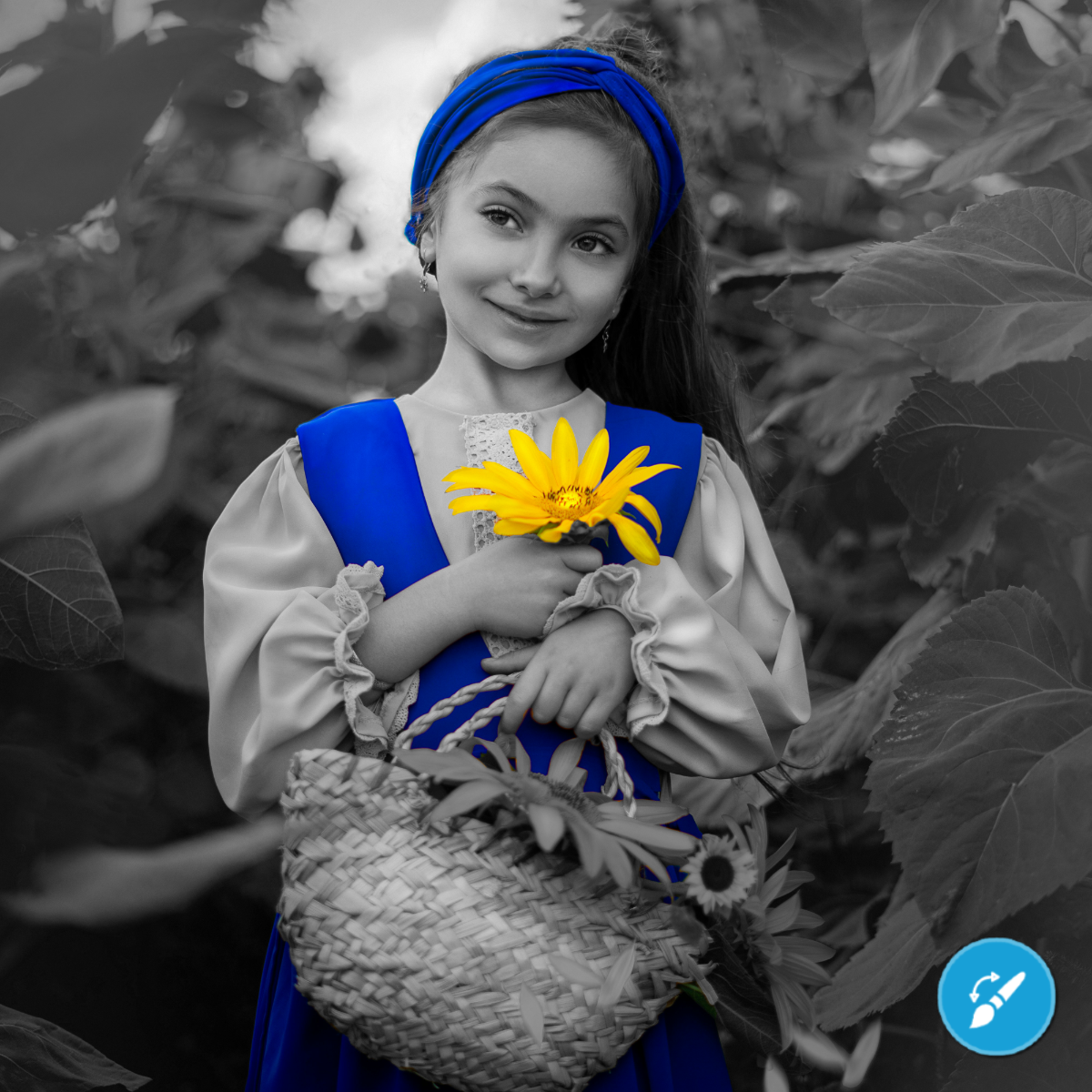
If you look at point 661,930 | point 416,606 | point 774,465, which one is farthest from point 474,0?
point 661,930

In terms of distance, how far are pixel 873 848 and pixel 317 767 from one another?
3.02ft

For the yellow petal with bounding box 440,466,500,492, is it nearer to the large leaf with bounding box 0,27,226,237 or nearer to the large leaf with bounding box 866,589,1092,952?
the large leaf with bounding box 866,589,1092,952

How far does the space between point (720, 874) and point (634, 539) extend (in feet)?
0.85

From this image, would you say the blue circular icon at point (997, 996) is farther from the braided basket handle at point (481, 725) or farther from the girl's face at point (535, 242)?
the girl's face at point (535, 242)

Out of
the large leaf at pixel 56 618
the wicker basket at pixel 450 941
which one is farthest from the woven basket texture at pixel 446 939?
the large leaf at pixel 56 618

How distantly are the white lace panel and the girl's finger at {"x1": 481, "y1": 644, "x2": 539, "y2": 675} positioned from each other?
3cm

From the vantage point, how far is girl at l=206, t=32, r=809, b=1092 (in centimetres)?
94

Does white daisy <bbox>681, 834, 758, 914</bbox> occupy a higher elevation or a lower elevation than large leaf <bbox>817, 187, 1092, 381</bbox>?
lower

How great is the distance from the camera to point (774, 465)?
5.11 feet

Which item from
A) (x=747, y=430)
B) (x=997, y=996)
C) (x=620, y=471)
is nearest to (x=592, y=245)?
(x=620, y=471)

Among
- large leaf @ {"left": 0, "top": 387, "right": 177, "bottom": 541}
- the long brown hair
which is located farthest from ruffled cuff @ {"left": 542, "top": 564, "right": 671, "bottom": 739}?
large leaf @ {"left": 0, "top": 387, "right": 177, "bottom": 541}

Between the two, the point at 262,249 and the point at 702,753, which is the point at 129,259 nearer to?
the point at 262,249

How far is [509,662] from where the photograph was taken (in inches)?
37.6

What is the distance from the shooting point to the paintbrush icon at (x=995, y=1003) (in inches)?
47.1
